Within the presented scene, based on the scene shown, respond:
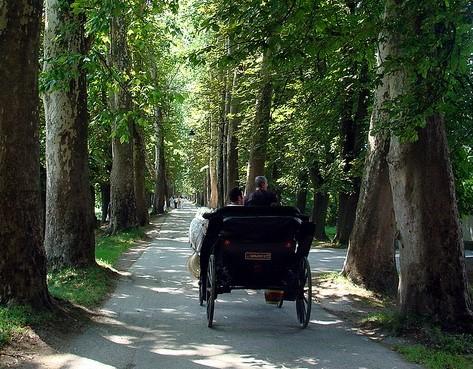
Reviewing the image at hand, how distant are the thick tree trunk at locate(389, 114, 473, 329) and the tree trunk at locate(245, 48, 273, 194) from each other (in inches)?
458

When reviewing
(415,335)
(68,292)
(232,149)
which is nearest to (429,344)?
(415,335)

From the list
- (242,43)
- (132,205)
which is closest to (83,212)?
(242,43)

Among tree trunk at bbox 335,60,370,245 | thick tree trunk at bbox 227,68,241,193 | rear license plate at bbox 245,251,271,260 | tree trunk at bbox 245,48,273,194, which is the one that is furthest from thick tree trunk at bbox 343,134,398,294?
thick tree trunk at bbox 227,68,241,193

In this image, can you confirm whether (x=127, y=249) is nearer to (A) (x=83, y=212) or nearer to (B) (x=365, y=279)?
(A) (x=83, y=212)

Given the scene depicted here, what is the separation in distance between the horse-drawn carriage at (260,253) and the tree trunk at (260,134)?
1151 centimetres

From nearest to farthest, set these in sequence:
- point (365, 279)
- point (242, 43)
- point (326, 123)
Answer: point (242, 43) < point (365, 279) < point (326, 123)

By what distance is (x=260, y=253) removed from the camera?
24.7ft

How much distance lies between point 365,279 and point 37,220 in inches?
268

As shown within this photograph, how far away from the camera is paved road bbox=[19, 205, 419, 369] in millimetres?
5766

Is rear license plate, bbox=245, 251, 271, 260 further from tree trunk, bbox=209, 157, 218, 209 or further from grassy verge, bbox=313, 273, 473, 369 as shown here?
tree trunk, bbox=209, 157, 218, 209

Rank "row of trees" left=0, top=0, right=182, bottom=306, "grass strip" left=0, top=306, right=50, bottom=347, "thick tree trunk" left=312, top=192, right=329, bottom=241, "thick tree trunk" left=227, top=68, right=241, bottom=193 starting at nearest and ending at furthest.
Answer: "grass strip" left=0, top=306, right=50, bottom=347
"row of trees" left=0, top=0, right=182, bottom=306
"thick tree trunk" left=227, top=68, right=241, bottom=193
"thick tree trunk" left=312, top=192, right=329, bottom=241

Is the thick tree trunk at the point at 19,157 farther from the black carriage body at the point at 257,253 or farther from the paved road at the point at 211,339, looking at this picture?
the black carriage body at the point at 257,253

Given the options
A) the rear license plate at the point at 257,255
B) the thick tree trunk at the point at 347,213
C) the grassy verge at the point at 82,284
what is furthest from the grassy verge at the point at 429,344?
the thick tree trunk at the point at 347,213

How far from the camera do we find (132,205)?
930 inches
